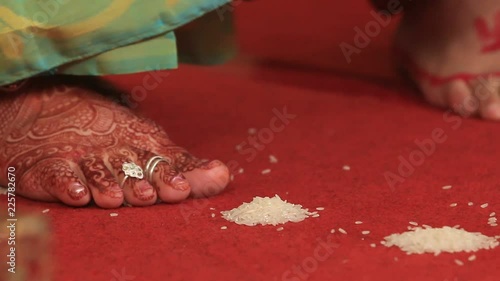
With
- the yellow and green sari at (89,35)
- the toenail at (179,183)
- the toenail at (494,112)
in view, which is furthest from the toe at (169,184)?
the toenail at (494,112)

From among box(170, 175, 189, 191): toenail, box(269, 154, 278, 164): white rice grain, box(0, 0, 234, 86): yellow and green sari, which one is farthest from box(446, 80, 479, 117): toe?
box(170, 175, 189, 191): toenail

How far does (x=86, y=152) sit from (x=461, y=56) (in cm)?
66

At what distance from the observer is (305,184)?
40.5 inches

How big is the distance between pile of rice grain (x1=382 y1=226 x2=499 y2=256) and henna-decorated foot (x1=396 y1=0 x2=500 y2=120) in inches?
20.6

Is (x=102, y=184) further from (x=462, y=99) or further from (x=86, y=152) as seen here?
(x=462, y=99)

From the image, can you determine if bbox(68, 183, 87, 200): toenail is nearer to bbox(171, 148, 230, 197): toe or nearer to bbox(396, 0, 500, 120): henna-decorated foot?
bbox(171, 148, 230, 197): toe

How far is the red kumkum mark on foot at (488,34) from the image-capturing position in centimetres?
135

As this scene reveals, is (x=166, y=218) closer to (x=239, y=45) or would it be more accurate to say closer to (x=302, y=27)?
(x=239, y=45)

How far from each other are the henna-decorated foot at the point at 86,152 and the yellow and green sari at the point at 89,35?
1.6 inches

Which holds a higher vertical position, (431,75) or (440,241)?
(440,241)

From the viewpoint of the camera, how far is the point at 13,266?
78cm

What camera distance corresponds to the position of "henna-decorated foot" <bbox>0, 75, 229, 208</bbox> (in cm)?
94

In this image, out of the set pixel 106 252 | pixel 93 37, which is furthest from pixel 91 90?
pixel 106 252

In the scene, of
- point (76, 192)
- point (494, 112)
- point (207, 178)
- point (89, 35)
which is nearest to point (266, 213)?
point (207, 178)
